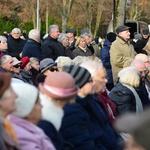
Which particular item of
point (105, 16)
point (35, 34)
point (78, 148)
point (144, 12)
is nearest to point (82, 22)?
point (105, 16)

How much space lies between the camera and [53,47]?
10.7 m

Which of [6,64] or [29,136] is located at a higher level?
[29,136]

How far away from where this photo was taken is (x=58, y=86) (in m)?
4.07

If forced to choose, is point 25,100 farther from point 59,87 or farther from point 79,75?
point 79,75

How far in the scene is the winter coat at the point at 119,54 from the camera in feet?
34.2

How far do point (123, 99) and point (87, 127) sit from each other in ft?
7.48

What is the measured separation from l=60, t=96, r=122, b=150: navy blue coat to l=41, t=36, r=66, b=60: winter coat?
217 inches

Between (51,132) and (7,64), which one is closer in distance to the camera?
(51,132)

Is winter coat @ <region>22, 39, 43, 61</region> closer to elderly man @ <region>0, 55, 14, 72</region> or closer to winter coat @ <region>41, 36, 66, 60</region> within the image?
winter coat @ <region>41, 36, 66, 60</region>

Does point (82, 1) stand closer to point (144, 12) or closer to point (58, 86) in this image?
point (144, 12)

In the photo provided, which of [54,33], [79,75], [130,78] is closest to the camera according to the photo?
[79,75]

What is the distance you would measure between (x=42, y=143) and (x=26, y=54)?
6.86m

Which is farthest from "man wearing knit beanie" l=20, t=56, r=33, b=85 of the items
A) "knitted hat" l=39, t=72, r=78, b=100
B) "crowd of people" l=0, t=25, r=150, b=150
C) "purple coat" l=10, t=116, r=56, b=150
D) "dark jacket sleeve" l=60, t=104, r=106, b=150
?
"purple coat" l=10, t=116, r=56, b=150

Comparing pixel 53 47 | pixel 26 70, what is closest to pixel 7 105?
pixel 26 70
